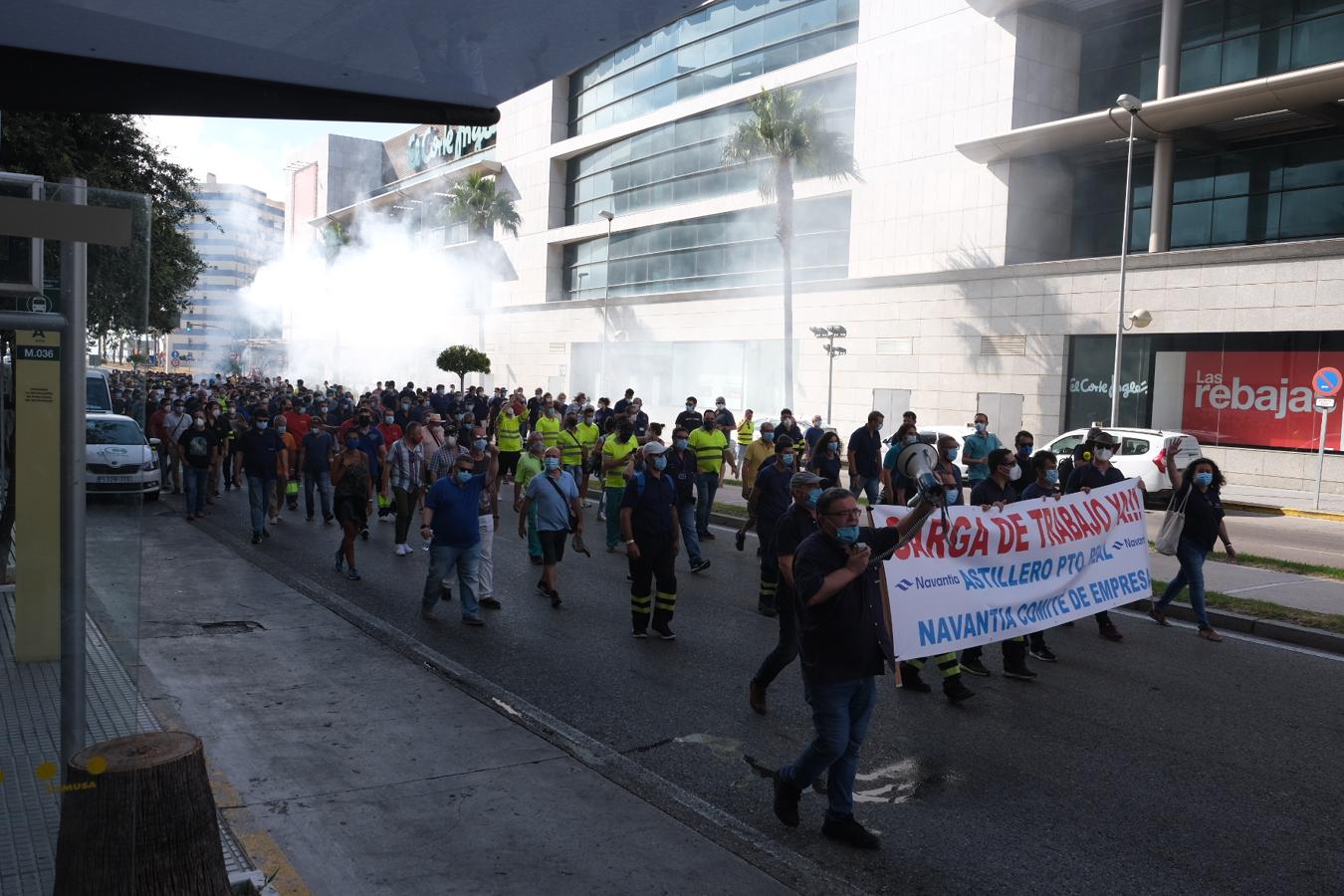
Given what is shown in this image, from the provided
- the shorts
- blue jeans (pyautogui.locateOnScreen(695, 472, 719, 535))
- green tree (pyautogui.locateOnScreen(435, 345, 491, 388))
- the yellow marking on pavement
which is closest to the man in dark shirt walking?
the yellow marking on pavement

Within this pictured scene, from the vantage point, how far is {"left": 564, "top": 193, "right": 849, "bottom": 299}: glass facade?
1383 inches

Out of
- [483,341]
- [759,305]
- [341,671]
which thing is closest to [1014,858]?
[341,671]

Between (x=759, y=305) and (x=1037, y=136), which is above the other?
(x=1037, y=136)

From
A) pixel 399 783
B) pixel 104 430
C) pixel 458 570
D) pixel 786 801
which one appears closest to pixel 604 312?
pixel 104 430

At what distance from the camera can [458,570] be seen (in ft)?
30.9

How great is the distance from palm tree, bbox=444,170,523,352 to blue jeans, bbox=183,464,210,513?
40421 mm

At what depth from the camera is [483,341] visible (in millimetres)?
56750

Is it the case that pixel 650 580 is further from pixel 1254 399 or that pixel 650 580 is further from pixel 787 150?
pixel 787 150

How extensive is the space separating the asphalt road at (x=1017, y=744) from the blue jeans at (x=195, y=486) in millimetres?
6350

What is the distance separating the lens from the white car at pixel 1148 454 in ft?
66.3

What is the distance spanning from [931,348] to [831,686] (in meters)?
27.2

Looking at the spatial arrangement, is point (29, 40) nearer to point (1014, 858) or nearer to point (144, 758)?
point (144, 758)

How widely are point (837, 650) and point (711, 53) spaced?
3850 centimetres

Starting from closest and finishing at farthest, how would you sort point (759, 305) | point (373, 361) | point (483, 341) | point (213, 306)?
point (759, 305) → point (483, 341) → point (373, 361) → point (213, 306)
